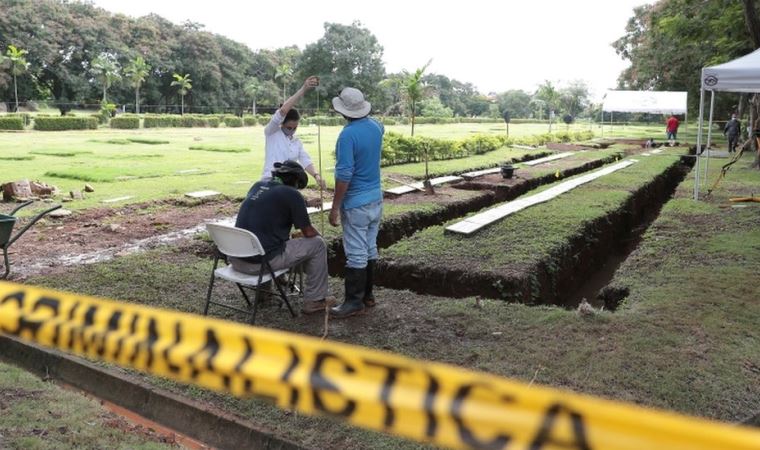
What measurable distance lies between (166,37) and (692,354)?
59.4m

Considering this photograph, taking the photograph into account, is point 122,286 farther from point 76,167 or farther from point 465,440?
point 76,167

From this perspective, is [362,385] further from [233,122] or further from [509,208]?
[233,122]

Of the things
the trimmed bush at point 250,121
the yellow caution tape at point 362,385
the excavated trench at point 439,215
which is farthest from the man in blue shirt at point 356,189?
the trimmed bush at point 250,121

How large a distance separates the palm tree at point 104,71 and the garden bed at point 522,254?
149ft

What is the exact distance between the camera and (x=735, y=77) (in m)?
9.64

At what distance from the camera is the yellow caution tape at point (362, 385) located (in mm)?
1176

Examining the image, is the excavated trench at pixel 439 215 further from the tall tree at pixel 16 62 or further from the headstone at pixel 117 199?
the tall tree at pixel 16 62

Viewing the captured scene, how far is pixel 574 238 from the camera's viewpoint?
7.84 meters

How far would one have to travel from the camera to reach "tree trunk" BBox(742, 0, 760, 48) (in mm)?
12898

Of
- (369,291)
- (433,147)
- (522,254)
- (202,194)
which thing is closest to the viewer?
(369,291)

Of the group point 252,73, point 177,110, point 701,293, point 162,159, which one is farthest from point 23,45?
point 701,293

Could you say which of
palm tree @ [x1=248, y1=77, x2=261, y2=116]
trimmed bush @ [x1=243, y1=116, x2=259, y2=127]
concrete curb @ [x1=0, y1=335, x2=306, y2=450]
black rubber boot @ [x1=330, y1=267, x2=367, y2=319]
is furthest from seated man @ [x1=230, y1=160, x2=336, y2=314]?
palm tree @ [x1=248, y1=77, x2=261, y2=116]

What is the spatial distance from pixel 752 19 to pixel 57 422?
14.7 meters

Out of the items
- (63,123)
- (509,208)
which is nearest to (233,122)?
(63,123)
